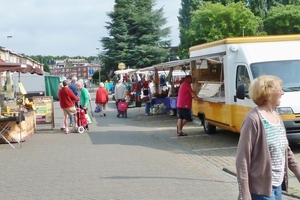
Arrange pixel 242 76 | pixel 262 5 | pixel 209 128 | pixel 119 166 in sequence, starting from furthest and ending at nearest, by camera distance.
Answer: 1. pixel 262 5
2. pixel 209 128
3. pixel 242 76
4. pixel 119 166

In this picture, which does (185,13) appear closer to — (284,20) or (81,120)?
(284,20)

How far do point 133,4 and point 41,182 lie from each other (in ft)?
141

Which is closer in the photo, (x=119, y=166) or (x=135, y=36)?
(x=119, y=166)

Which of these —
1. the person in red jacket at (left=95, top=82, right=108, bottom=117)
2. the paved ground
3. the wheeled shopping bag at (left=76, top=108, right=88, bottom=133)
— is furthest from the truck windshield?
the person in red jacket at (left=95, top=82, right=108, bottom=117)

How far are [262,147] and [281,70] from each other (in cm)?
840

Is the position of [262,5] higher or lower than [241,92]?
higher

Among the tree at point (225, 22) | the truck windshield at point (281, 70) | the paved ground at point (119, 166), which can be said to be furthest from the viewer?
the tree at point (225, 22)

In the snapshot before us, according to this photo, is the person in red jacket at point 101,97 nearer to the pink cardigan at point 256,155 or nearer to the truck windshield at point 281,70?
the truck windshield at point 281,70

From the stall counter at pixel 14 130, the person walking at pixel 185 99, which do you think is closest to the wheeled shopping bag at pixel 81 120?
the stall counter at pixel 14 130

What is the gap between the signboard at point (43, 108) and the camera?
750 inches

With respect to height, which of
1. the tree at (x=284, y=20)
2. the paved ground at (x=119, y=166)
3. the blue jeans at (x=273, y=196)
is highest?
the tree at (x=284, y=20)

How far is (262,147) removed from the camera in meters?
4.31

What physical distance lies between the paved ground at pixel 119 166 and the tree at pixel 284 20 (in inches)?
2032

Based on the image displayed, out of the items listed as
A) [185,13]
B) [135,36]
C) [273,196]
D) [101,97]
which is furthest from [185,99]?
[185,13]
